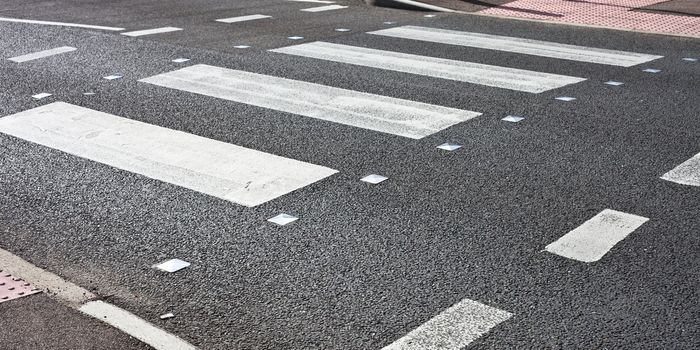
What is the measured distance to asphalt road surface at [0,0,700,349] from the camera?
5.29m

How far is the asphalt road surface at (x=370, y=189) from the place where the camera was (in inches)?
208

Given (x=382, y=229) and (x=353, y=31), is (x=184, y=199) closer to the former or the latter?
(x=382, y=229)

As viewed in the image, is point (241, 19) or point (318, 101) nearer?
point (318, 101)

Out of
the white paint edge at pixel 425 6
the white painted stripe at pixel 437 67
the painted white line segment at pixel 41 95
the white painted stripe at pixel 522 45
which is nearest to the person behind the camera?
the painted white line segment at pixel 41 95

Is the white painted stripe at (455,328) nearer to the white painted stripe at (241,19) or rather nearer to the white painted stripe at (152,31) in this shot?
the white painted stripe at (152,31)

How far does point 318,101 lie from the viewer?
31.4 ft

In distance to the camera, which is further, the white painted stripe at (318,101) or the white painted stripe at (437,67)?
the white painted stripe at (437,67)

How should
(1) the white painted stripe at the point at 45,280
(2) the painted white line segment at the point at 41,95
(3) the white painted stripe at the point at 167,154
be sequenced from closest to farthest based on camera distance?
(1) the white painted stripe at the point at 45,280
(3) the white painted stripe at the point at 167,154
(2) the painted white line segment at the point at 41,95

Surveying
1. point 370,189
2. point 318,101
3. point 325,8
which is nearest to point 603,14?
point 325,8

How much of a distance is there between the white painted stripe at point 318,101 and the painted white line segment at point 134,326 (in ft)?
12.1

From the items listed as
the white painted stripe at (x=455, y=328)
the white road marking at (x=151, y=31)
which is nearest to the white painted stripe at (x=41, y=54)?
the white road marking at (x=151, y=31)

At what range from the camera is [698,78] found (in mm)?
10227

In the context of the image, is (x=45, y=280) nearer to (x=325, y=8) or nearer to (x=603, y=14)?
(x=325, y=8)

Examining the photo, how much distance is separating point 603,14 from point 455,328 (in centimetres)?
1035
